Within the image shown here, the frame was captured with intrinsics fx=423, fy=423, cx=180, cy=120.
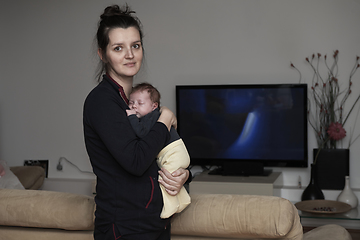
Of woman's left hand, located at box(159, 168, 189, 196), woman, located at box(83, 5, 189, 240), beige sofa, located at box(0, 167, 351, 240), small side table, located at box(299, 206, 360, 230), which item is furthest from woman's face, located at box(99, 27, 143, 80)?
small side table, located at box(299, 206, 360, 230)

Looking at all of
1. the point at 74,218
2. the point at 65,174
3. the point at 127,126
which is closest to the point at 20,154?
the point at 65,174

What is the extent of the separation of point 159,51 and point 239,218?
331cm

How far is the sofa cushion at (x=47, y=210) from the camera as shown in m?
1.60

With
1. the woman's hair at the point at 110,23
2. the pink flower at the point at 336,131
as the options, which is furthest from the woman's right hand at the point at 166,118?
the pink flower at the point at 336,131

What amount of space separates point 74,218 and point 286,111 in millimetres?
2902

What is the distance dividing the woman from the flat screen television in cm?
285

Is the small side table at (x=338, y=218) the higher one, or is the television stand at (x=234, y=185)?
the television stand at (x=234, y=185)

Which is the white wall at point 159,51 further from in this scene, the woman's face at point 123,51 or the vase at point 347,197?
the woman's face at point 123,51

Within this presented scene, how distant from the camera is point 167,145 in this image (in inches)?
56.0

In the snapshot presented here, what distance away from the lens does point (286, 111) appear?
161 inches

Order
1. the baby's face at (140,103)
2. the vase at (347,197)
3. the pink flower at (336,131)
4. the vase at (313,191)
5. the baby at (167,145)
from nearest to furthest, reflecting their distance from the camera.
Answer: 1. the baby at (167,145)
2. the baby's face at (140,103)
3. the vase at (347,197)
4. the vase at (313,191)
5. the pink flower at (336,131)

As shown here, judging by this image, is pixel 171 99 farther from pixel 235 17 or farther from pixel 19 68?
pixel 19 68

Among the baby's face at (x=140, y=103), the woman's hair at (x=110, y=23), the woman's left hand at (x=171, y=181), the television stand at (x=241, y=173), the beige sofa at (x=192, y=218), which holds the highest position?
the woman's hair at (x=110, y=23)

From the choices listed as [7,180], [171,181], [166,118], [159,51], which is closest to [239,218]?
[171,181]
